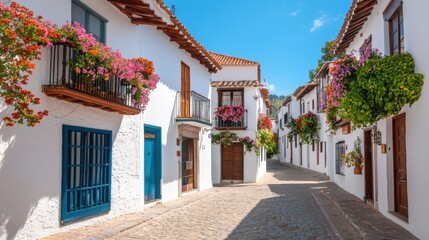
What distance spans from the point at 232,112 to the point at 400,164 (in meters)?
14.4

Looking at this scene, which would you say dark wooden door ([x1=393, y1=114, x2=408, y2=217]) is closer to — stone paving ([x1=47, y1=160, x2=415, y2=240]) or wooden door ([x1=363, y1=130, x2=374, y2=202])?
stone paving ([x1=47, y1=160, x2=415, y2=240])

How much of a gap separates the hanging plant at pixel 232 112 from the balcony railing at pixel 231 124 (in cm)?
26

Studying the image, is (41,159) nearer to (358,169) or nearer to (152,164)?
(152,164)

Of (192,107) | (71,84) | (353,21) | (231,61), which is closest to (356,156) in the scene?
(353,21)

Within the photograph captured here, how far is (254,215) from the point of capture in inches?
435

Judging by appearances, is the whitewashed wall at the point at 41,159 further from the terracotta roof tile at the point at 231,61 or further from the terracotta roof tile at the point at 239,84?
the terracotta roof tile at the point at 231,61

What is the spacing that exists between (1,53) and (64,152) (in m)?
3.22

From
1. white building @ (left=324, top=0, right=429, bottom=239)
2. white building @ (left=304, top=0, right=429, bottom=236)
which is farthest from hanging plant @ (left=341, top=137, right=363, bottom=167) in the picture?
white building @ (left=324, top=0, right=429, bottom=239)

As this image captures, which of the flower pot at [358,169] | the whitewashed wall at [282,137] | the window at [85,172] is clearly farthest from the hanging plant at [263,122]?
the whitewashed wall at [282,137]

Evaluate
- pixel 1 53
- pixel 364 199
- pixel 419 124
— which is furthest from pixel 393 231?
pixel 1 53

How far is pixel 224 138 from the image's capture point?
2248 centimetres

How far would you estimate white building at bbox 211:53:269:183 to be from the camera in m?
23.1

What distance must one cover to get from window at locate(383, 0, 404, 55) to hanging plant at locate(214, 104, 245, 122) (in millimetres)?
13603

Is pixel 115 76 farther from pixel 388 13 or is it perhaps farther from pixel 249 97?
pixel 249 97
